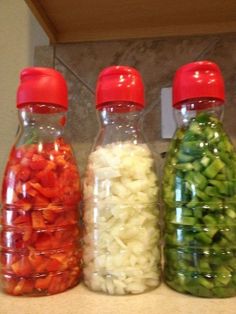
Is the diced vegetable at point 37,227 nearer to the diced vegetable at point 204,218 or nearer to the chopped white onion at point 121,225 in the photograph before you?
the chopped white onion at point 121,225

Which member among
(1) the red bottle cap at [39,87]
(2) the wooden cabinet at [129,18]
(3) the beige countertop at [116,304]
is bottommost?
(3) the beige countertop at [116,304]

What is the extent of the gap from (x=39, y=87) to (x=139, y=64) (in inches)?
12.6

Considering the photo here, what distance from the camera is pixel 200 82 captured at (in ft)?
1.51

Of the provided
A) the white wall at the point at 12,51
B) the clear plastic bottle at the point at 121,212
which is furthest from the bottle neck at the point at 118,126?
the white wall at the point at 12,51

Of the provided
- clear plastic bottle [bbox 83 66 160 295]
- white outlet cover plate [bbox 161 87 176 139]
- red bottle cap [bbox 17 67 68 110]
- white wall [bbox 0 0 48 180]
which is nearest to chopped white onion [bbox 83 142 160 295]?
clear plastic bottle [bbox 83 66 160 295]

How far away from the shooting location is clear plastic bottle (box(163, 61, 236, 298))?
44 cm

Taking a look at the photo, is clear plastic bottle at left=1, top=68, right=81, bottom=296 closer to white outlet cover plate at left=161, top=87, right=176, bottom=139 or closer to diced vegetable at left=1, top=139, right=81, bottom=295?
diced vegetable at left=1, top=139, right=81, bottom=295

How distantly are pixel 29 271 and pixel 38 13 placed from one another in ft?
1.55

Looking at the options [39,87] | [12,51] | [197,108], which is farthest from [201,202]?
[12,51]

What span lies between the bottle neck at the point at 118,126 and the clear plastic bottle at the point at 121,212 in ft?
0.09

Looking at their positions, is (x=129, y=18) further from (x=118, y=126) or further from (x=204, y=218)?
(x=204, y=218)

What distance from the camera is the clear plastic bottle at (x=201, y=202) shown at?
44cm

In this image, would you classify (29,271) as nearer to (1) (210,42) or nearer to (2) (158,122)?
(2) (158,122)

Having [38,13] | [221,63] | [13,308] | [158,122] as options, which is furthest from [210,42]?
[13,308]
